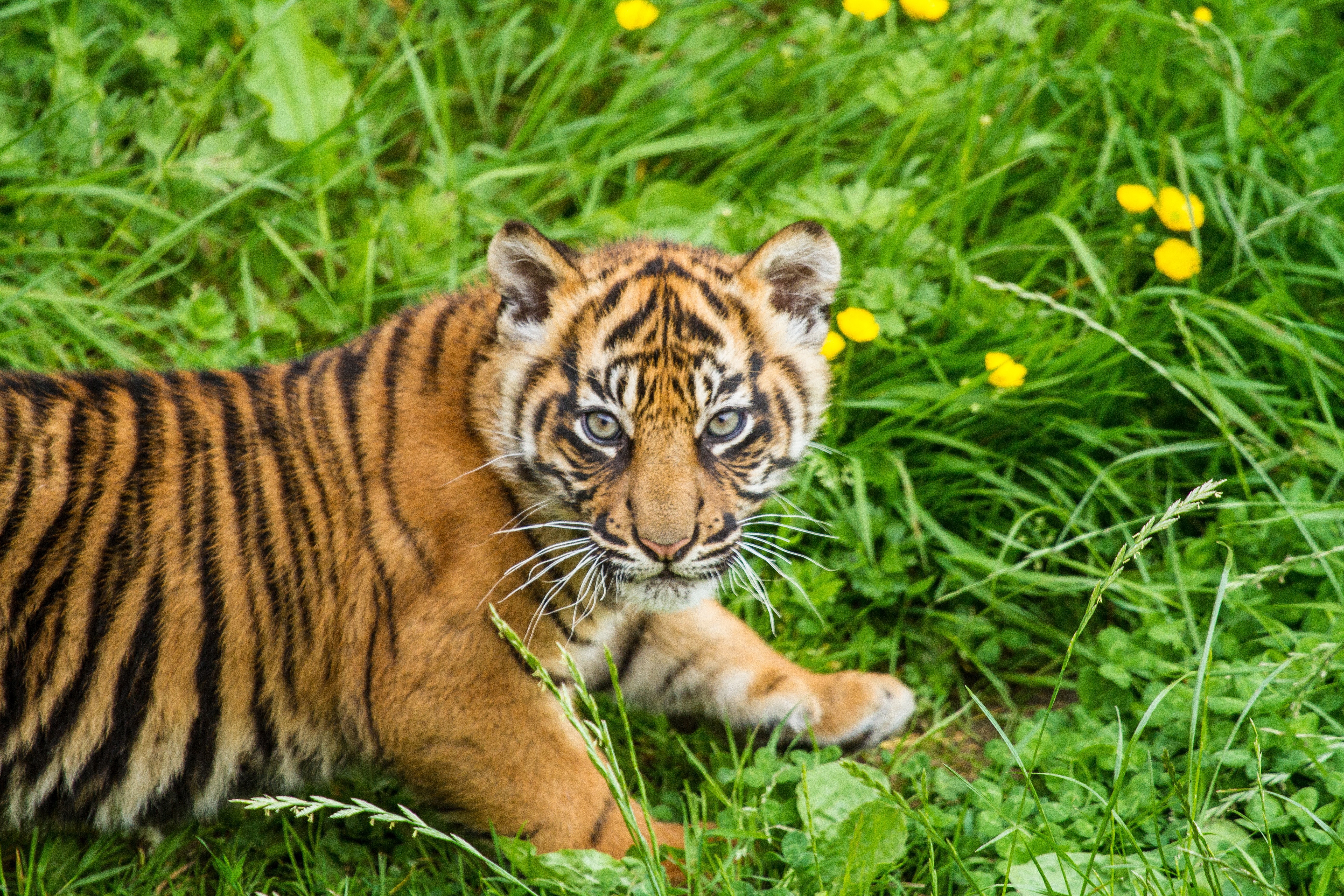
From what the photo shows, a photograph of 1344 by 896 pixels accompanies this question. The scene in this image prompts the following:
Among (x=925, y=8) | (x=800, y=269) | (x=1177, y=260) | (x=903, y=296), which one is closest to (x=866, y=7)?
(x=925, y=8)

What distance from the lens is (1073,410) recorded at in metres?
3.78

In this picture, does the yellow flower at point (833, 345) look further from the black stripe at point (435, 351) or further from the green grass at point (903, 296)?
the black stripe at point (435, 351)

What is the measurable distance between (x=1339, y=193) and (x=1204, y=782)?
2.04 m

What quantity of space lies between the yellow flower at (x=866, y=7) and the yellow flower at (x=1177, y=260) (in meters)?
1.19

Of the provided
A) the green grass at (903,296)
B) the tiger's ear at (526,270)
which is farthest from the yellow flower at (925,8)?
the tiger's ear at (526,270)

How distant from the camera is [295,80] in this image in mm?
4238

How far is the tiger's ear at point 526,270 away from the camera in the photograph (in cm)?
273

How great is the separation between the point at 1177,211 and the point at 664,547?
222cm

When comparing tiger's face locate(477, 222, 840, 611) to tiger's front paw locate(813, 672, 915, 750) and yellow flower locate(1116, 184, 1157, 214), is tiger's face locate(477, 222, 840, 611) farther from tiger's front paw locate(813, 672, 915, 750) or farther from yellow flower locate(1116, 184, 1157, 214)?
yellow flower locate(1116, 184, 1157, 214)

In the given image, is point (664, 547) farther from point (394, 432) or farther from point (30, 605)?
point (30, 605)

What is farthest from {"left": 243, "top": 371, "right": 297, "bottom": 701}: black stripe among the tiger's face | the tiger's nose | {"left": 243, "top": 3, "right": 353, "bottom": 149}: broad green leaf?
{"left": 243, "top": 3, "right": 353, "bottom": 149}: broad green leaf

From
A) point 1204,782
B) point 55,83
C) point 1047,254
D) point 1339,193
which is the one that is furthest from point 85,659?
point 1339,193

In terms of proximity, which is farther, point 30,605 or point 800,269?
point 800,269

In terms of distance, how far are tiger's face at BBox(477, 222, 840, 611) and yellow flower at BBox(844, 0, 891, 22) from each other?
55.4 inches
